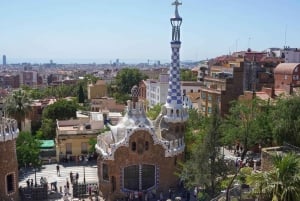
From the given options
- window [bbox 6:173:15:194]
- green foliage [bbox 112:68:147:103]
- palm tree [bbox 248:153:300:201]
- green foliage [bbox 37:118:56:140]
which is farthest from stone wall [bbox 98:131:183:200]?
green foliage [bbox 112:68:147:103]

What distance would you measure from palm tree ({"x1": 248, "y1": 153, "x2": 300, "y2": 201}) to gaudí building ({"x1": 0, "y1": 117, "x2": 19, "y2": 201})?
18.4 meters

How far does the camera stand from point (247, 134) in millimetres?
32062

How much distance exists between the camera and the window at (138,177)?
30109mm

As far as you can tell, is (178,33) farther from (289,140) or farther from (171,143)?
(289,140)

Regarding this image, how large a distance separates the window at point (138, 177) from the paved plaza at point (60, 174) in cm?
479

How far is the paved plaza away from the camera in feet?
112

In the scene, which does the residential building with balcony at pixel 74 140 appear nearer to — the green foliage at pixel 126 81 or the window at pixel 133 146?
the window at pixel 133 146

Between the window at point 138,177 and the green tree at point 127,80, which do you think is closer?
the window at point 138,177

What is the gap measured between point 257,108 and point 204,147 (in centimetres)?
1602

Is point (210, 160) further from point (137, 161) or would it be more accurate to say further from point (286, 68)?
point (286, 68)

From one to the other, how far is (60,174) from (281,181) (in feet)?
80.6

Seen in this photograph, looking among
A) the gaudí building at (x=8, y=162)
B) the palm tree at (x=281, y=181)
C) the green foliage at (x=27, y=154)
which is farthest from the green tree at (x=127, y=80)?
the palm tree at (x=281, y=181)

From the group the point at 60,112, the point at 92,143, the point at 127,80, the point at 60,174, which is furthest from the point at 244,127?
the point at 127,80

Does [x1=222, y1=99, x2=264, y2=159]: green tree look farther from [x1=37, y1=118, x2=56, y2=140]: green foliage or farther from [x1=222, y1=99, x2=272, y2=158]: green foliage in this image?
[x1=37, y1=118, x2=56, y2=140]: green foliage
